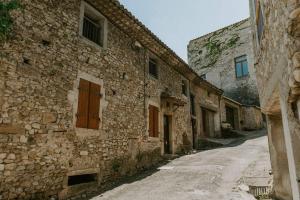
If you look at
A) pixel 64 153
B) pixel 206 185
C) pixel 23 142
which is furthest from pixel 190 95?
pixel 23 142

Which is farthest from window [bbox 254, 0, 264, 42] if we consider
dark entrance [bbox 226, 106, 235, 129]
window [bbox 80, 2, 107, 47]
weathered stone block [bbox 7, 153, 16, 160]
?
dark entrance [bbox 226, 106, 235, 129]

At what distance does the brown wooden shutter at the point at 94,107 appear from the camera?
7.08m

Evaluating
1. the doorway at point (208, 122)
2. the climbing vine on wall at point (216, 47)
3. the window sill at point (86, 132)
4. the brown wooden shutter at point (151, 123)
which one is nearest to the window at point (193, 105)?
the doorway at point (208, 122)

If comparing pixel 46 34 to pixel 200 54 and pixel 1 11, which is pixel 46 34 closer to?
pixel 1 11

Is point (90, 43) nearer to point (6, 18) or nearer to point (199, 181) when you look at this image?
point (6, 18)

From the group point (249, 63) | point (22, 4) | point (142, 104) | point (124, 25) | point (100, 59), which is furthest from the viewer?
point (249, 63)

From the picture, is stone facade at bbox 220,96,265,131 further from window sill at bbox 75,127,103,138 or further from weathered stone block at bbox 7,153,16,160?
weathered stone block at bbox 7,153,16,160

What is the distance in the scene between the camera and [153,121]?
10438 millimetres

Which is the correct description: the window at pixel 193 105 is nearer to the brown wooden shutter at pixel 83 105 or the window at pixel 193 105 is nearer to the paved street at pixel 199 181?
the paved street at pixel 199 181

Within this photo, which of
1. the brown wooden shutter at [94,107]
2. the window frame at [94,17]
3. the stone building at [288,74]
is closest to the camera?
the stone building at [288,74]

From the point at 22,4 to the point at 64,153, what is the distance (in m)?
3.77

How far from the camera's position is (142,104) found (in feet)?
32.0

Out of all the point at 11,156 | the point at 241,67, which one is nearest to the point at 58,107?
the point at 11,156

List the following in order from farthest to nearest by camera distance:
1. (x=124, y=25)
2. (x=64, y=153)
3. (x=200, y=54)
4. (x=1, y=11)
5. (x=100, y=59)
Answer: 1. (x=200, y=54)
2. (x=124, y=25)
3. (x=100, y=59)
4. (x=64, y=153)
5. (x=1, y=11)
